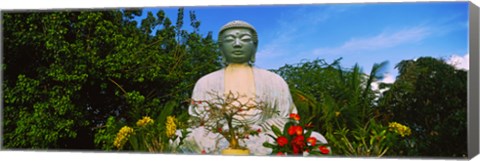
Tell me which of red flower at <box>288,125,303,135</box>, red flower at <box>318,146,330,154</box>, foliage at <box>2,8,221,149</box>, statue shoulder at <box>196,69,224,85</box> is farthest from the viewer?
foliage at <box>2,8,221,149</box>

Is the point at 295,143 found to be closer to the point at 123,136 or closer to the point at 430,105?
the point at 430,105

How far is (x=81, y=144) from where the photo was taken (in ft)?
33.1

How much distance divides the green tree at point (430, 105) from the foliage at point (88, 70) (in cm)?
194

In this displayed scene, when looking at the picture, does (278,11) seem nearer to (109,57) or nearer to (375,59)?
(375,59)

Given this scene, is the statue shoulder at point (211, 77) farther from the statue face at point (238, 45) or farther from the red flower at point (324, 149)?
the red flower at point (324, 149)

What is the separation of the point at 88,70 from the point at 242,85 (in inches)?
66.7

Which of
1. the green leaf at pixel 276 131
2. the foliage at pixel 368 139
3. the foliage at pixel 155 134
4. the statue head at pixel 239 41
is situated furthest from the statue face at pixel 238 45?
the foliage at pixel 368 139

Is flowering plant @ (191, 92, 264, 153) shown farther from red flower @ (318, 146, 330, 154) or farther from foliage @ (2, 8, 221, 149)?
red flower @ (318, 146, 330, 154)

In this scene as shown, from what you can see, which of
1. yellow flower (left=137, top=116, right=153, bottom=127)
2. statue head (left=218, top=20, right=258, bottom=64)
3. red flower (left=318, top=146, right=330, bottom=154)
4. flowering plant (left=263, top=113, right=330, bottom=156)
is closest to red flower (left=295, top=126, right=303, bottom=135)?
flowering plant (left=263, top=113, right=330, bottom=156)

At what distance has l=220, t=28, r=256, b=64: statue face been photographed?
31.4 feet

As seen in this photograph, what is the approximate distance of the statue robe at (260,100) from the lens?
9.32 m

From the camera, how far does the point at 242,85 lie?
31.5 ft

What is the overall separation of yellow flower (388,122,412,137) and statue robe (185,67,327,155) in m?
0.69

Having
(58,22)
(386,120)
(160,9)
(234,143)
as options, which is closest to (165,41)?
(160,9)
